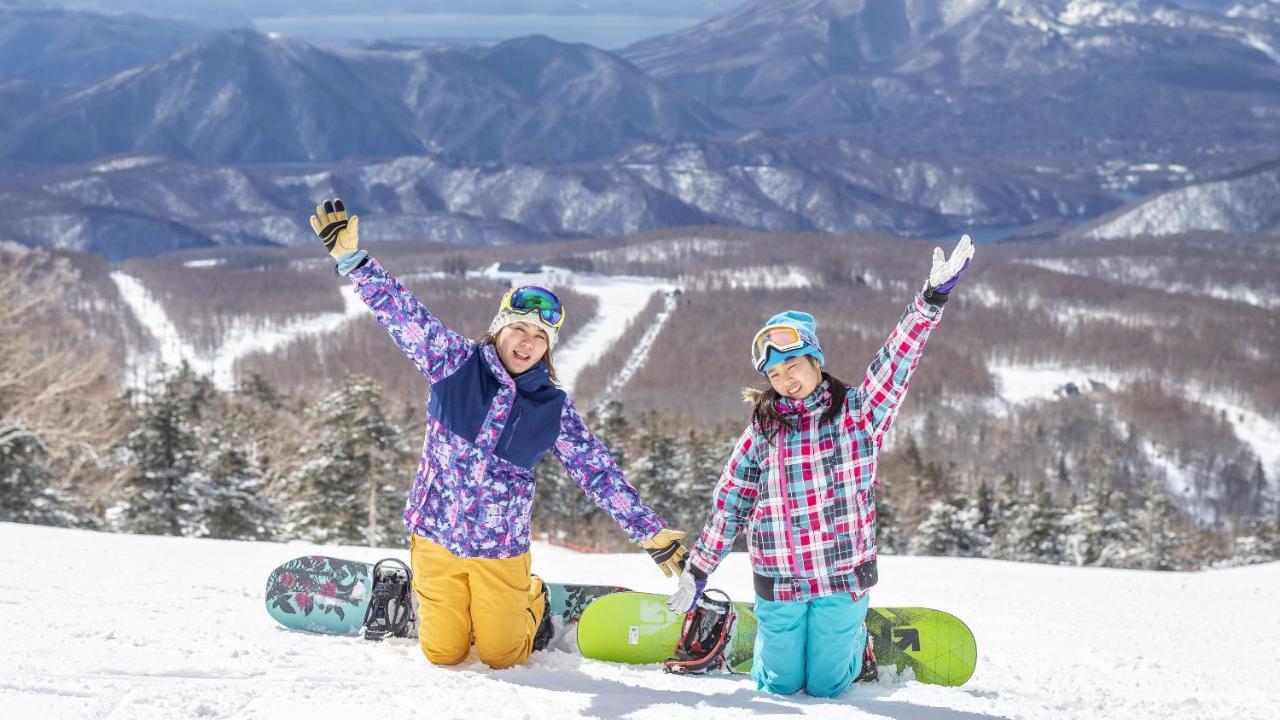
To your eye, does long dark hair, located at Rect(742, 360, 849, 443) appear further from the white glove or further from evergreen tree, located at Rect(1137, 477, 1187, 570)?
evergreen tree, located at Rect(1137, 477, 1187, 570)

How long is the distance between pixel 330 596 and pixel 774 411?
2.92 m

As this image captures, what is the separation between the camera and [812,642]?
594cm

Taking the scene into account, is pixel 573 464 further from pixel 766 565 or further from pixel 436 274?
pixel 436 274

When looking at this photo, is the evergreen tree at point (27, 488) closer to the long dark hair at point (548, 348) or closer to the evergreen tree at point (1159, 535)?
the long dark hair at point (548, 348)

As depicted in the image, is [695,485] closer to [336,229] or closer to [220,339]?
[336,229]

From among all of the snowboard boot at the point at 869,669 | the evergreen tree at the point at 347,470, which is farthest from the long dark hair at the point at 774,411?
the evergreen tree at the point at 347,470

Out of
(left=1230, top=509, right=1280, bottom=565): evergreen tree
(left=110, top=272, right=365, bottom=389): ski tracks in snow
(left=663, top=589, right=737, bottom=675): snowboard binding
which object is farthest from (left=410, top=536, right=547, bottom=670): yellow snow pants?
(left=110, top=272, right=365, bottom=389): ski tracks in snow

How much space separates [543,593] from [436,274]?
16602 cm

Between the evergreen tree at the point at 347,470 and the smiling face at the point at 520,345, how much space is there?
56.8 feet

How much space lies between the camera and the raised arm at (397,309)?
596cm

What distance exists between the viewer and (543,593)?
676 centimetres

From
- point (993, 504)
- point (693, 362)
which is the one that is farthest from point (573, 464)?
point (693, 362)

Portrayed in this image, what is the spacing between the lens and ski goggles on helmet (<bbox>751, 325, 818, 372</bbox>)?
5711mm

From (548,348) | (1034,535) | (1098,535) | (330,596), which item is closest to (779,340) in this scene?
(548,348)
